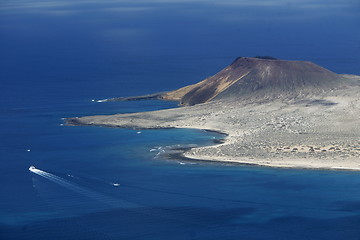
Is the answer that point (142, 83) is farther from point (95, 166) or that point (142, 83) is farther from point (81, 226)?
point (81, 226)

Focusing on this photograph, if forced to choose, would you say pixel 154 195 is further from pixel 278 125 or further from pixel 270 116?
pixel 270 116

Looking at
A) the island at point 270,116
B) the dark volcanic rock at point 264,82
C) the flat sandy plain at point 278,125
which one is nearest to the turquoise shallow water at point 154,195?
the flat sandy plain at point 278,125


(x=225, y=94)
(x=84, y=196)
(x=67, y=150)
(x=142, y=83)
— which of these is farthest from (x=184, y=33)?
(x=84, y=196)

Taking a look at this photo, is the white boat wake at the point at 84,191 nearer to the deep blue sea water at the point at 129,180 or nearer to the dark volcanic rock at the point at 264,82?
the deep blue sea water at the point at 129,180

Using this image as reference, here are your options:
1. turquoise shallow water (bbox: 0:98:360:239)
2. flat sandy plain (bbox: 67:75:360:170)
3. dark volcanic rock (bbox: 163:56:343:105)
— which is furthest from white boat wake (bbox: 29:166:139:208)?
dark volcanic rock (bbox: 163:56:343:105)

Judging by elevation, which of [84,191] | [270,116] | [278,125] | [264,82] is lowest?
[84,191]

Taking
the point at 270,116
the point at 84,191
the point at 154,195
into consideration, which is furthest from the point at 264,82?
the point at 84,191

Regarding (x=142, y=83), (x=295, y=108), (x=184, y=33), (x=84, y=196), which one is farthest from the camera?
(x=184, y=33)
